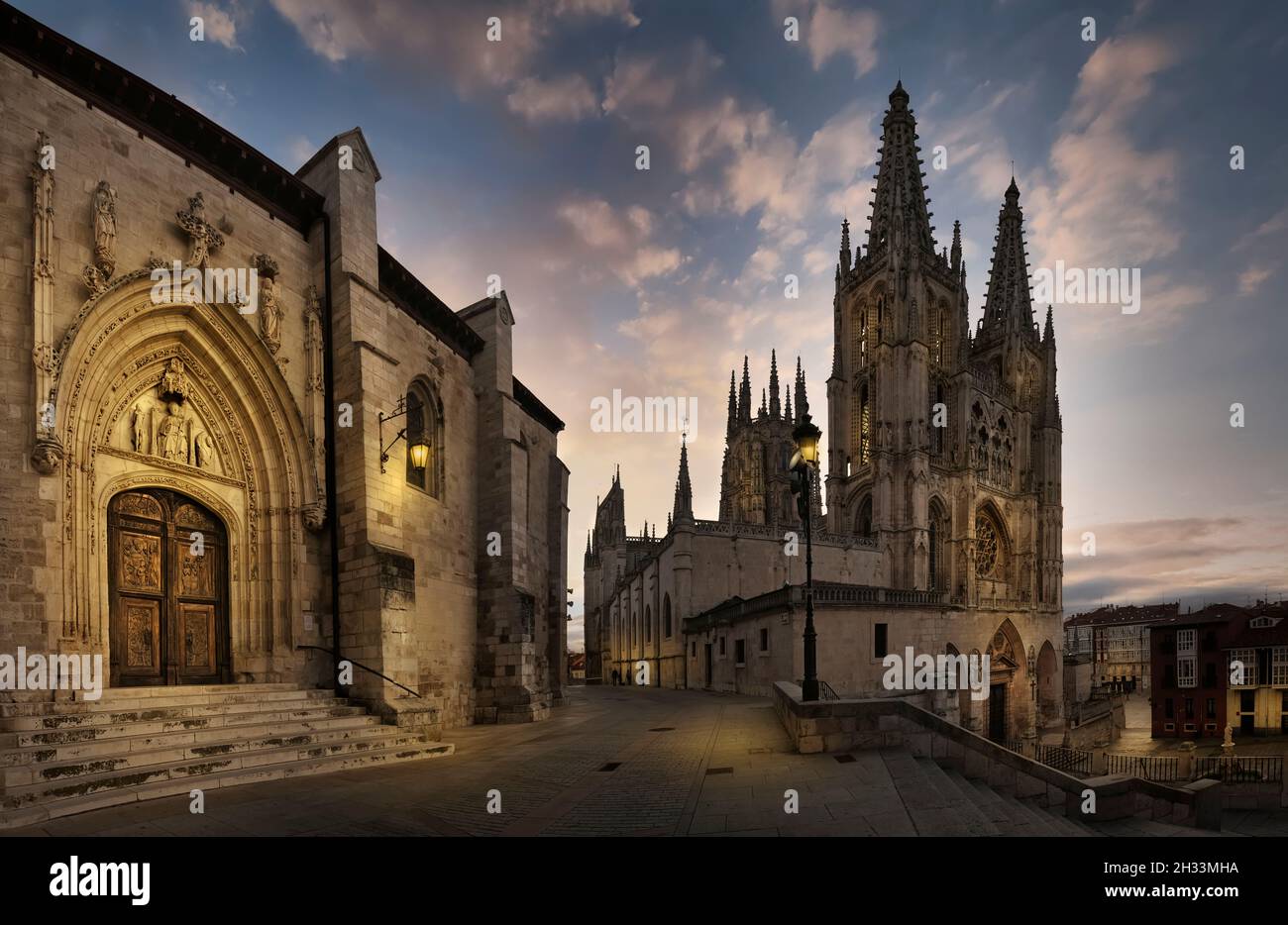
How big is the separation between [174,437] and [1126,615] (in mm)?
134995

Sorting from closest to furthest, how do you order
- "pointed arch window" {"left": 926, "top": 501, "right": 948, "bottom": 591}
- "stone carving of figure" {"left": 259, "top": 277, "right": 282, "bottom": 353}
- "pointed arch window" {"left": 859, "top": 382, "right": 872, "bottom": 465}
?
"stone carving of figure" {"left": 259, "top": 277, "right": 282, "bottom": 353}
"pointed arch window" {"left": 926, "top": 501, "right": 948, "bottom": 591}
"pointed arch window" {"left": 859, "top": 382, "right": 872, "bottom": 465}

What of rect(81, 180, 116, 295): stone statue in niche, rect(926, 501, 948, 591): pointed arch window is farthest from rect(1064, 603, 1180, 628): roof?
rect(81, 180, 116, 295): stone statue in niche

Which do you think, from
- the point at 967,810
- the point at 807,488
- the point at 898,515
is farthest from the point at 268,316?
the point at 898,515

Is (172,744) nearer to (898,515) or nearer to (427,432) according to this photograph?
(427,432)

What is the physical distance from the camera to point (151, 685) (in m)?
10.1

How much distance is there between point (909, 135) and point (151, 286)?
50.7 meters

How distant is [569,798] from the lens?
7.22 m

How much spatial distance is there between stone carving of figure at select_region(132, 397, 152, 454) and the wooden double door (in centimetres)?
73

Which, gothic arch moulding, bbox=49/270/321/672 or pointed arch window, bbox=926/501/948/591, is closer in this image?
gothic arch moulding, bbox=49/270/321/672

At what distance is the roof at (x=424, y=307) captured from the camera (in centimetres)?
1565

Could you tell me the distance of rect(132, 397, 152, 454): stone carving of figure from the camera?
10.4 m

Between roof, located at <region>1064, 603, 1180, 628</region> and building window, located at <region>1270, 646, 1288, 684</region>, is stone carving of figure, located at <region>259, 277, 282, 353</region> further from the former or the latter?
roof, located at <region>1064, 603, 1180, 628</region>
